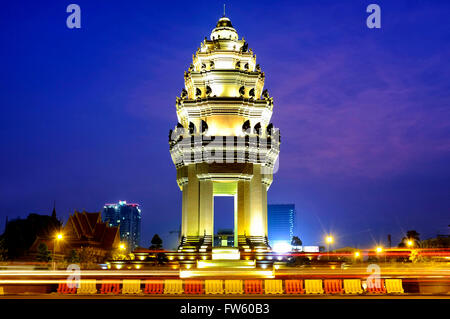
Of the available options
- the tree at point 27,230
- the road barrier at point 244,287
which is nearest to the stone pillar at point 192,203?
the road barrier at point 244,287

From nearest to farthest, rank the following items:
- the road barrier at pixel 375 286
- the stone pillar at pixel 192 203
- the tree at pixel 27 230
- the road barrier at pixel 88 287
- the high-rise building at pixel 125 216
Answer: the road barrier at pixel 375 286 → the road barrier at pixel 88 287 → the stone pillar at pixel 192 203 → the tree at pixel 27 230 → the high-rise building at pixel 125 216

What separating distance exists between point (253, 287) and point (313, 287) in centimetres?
267

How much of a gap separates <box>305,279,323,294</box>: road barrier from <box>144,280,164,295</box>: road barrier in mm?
6427

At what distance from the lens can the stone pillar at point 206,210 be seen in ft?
117

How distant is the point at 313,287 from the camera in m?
22.0

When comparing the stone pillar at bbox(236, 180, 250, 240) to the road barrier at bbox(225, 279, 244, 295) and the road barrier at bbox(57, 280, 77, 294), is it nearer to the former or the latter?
the road barrier at bbox(225, 279, 244, 295)

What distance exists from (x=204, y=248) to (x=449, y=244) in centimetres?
3779

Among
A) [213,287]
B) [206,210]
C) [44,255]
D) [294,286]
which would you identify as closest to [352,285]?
[294,286]

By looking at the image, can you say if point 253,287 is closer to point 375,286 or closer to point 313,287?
point 313,287

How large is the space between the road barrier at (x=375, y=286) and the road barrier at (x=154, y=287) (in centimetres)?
927

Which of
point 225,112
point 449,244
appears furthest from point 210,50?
point 449,244

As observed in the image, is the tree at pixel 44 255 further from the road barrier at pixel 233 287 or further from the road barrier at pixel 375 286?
the road barrier at pixel 375 286
